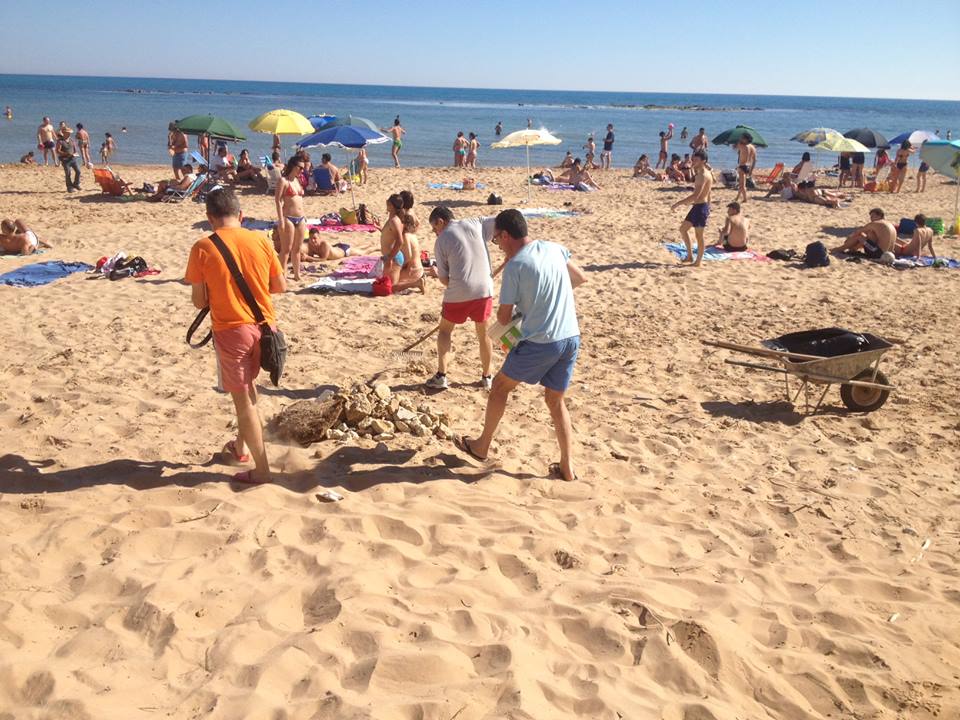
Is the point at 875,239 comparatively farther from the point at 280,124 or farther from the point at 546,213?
the point at 280,124

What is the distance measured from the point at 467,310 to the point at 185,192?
39.5 ft

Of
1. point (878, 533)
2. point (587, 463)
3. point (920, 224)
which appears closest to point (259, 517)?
point (587, 463)

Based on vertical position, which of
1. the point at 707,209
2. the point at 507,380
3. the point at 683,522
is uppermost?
the point at 707,209

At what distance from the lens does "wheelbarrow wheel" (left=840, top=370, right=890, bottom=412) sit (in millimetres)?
5930

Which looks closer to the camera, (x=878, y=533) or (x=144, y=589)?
(x=144, y=589)

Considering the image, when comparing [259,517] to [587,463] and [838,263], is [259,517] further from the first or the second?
[838,263]

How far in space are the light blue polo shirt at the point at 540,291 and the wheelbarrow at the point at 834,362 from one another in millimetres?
1779

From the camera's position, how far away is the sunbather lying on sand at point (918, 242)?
1155 centimetres

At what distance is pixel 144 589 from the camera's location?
3.33m

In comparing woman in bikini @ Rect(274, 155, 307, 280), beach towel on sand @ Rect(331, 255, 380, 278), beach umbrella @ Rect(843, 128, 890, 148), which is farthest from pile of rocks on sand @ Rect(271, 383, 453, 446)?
beach umbrella @ Rect(843, 128, 890, 148)

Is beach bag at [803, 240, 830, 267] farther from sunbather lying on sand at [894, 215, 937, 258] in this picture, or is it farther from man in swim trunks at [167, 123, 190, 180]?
man in swim trunks at [167, 123, 190, 180]

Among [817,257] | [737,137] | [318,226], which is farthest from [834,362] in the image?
[737,137]

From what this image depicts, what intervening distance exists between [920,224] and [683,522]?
9826 mm

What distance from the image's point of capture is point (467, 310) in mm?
5652
